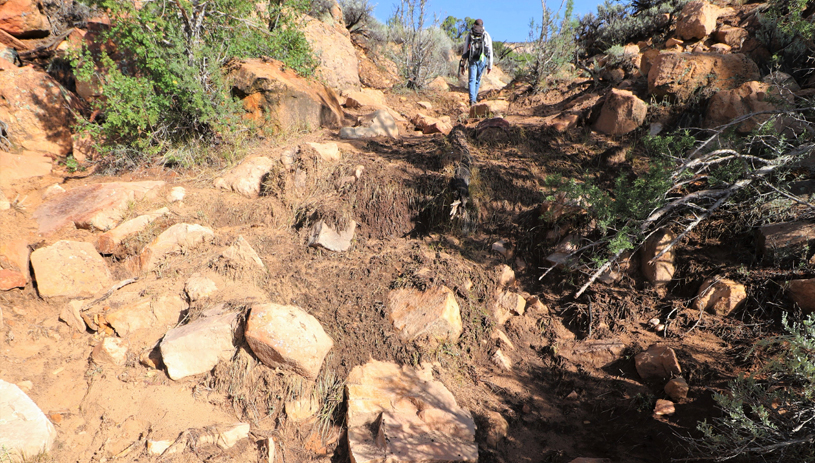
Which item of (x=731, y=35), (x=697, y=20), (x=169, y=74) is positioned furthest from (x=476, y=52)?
(x=169, y=74)

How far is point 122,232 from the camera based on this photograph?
14.4 ft

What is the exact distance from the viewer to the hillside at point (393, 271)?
3123mm

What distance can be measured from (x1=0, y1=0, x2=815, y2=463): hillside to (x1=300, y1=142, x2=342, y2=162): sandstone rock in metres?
0.02

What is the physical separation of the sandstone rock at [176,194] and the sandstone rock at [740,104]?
6.06 meters

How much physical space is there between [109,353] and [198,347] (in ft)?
2.39

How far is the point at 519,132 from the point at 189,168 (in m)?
4.30

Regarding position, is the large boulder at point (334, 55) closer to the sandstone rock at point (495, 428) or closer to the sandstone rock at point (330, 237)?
the sandstone rock at point (330, 237)

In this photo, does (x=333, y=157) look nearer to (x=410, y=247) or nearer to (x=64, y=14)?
(x=410, y=247)

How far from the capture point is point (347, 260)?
4.40m

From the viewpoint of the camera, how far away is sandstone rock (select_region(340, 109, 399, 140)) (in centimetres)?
616

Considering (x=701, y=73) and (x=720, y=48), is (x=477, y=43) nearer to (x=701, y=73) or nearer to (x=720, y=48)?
(x=701, y=73)

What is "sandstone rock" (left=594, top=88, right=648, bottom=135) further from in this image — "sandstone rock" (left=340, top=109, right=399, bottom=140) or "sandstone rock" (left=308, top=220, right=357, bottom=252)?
"sandstone rock" (left=308, top=220, right=357, bottom=252)

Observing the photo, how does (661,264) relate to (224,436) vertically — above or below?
above

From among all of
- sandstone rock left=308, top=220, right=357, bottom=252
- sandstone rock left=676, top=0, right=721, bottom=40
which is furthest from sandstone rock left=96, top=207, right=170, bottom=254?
sandstone rock left=676, top=0, right=721, bottom=40
